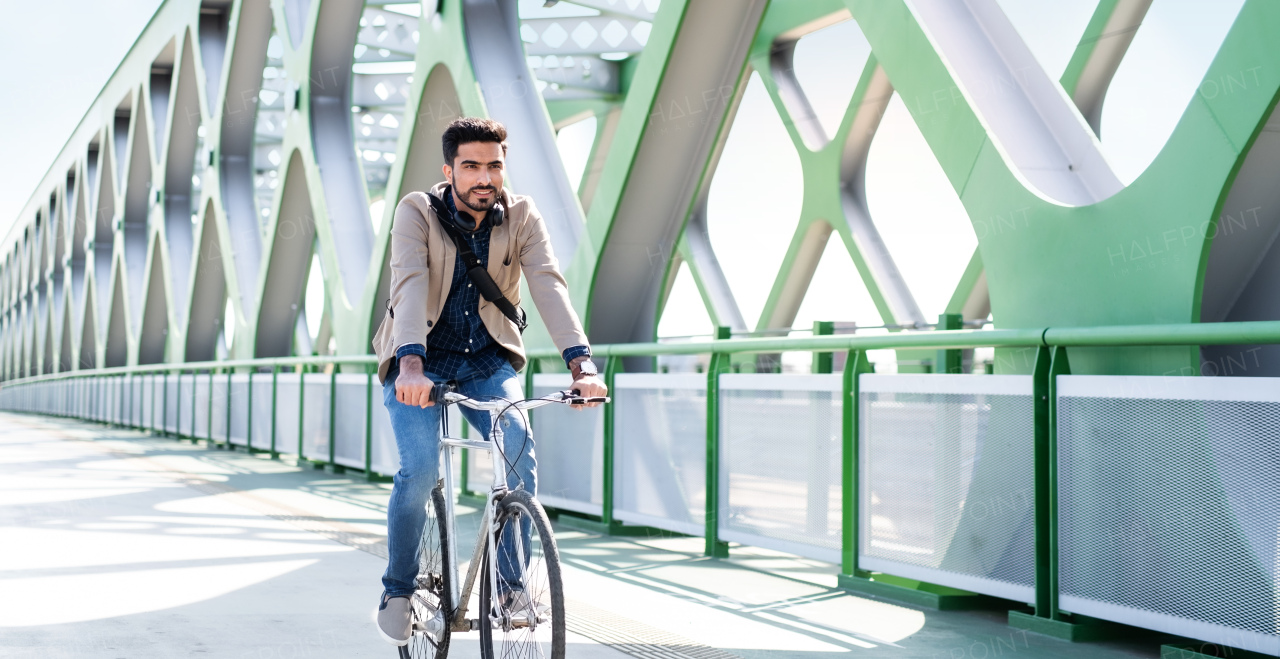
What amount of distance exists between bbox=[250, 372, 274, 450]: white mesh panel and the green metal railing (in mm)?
8026

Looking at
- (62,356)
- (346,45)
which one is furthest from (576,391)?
(62,356)

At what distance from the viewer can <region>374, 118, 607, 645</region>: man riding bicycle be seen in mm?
3520

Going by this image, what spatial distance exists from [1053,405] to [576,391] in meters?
2.13

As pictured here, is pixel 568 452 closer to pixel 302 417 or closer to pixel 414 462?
pixel 414 462

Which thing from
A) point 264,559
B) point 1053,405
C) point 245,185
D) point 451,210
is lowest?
point 264,559

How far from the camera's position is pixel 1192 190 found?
465 cm

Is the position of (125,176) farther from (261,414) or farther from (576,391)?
(576,391)

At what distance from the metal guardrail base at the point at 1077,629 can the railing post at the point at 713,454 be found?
2.17 metres

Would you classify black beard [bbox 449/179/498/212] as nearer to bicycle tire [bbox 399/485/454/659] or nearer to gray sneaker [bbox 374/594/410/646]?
bicycle tire [bbox 399/485/454/659]

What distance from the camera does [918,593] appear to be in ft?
17.0

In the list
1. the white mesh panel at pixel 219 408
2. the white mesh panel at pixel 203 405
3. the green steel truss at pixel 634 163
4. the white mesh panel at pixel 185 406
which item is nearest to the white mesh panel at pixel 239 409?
the white mesh panel at pixel 219 408

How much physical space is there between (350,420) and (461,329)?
27.3ft

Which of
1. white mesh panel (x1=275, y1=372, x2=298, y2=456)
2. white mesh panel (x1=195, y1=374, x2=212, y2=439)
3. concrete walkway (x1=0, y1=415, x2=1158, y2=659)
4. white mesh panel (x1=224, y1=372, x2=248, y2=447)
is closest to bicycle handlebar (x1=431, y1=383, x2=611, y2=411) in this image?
concrete walkway (x1=0, y1=415, x2=1158, y2=659)

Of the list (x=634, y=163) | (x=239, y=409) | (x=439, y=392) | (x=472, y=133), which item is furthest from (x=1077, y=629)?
(x=239, y=409)
